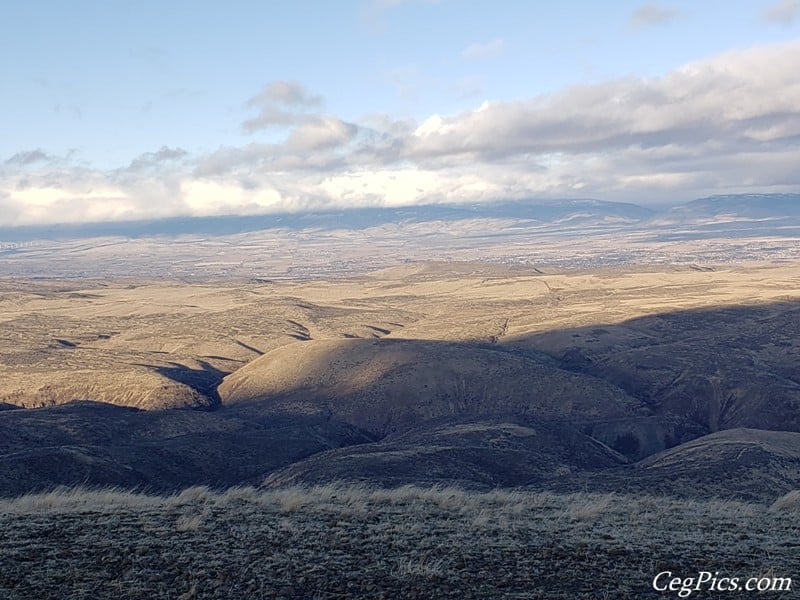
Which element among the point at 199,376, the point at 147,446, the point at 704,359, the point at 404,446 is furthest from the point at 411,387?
the point at 704,359

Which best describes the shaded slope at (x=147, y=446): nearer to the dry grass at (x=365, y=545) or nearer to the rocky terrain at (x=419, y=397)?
the rocky terrain at (x=419, y=397)

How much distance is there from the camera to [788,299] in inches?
3755

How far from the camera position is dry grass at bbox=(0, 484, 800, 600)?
38.3 feet

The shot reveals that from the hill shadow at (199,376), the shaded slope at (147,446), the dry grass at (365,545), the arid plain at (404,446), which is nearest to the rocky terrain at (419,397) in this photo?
Answer: the shaded slope at (147,446)

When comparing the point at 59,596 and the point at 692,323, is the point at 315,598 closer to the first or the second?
the point at 59,596

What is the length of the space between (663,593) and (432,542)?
3.90 meters

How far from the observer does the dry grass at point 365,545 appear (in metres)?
11.7

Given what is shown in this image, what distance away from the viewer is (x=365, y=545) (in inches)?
536

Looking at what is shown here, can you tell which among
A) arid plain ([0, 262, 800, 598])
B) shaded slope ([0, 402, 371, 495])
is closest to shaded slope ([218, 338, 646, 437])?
arid plain ([0, 262, 800, 598])

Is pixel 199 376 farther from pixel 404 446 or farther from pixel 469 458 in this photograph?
pixel 469 458

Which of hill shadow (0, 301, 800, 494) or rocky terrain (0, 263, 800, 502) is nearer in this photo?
rocky terrain (0, 263, 800, 502)

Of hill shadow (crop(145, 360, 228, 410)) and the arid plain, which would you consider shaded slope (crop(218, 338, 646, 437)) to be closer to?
the arid plain

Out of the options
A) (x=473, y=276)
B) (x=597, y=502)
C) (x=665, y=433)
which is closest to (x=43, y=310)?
(x=473, y=276)

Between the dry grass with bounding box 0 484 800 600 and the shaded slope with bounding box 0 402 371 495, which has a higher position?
the dry grass with bounding box 0 484 800 600
